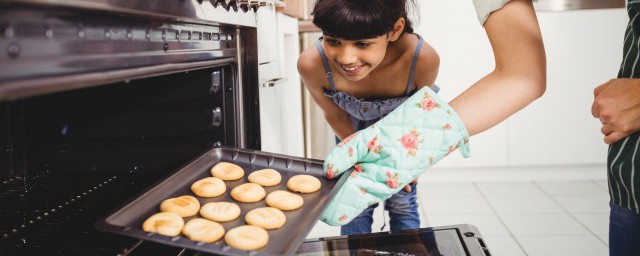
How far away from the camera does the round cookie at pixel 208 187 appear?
0.87 meters

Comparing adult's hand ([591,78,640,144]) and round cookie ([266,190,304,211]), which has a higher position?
adult's hand ([591,78,640,144])

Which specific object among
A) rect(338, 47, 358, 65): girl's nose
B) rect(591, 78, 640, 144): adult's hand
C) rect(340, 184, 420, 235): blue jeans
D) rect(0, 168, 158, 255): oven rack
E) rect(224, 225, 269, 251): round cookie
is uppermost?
rect(338, 47, 358, 65): girl's nose

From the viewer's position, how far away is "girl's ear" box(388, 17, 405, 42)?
1386mm

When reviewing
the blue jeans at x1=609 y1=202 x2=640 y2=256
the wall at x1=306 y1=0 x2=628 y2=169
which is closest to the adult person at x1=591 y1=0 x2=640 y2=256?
the blue jeans at x1=609 y1=202 x2=640 y2=256

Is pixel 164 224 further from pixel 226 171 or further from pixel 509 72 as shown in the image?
pixel 509 72

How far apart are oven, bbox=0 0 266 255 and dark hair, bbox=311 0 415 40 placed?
0.61 feet

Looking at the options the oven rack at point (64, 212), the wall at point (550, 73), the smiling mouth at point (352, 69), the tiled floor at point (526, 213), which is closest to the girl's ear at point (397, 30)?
the smiling mouth at point (352, 69)

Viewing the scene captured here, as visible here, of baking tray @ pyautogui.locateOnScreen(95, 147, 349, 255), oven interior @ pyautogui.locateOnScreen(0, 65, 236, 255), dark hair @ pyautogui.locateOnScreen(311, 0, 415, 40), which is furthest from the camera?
Answer: dark hair @ pyautogui.locateOnScreen(311, 0, 415, 40)

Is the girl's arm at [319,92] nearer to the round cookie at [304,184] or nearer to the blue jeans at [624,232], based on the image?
the round cookie at [304,184]

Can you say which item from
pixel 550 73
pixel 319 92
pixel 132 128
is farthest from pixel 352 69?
pixel 550 73

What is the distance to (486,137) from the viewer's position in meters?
3.11

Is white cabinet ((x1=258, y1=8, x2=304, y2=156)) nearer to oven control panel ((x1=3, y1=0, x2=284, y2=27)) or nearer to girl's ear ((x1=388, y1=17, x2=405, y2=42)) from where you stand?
oven control panel ((x1=3, y1=0, x2=284, y2=27))

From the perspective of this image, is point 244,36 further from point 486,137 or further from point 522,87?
point 486,137

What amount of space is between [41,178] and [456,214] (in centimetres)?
207
